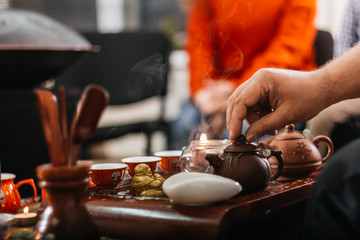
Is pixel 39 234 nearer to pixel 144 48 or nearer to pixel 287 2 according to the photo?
pixel 287 2

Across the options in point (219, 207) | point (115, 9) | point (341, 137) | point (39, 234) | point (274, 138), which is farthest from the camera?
point (115, 9)

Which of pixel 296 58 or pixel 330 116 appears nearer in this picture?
pixel 330 116

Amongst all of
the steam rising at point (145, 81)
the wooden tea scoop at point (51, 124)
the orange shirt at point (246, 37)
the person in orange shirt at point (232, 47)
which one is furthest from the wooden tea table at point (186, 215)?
the steam rising at point (145, 81)

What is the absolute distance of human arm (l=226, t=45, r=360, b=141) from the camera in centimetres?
106

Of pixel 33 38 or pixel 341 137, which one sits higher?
pixel 33 38

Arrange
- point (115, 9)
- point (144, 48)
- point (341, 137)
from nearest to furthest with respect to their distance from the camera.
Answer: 1. point (341, 137)
2. point (144, 48)
3. point (115, 9)

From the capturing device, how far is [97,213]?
942 mm

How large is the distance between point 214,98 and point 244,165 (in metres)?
1.42

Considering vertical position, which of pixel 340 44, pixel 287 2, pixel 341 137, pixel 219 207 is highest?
pixel 287 2

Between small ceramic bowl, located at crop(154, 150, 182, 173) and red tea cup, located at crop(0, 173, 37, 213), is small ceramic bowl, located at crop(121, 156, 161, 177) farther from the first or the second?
red tea cup, located at crop(0, 173, 37, 213)

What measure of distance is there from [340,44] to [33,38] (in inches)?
62.5

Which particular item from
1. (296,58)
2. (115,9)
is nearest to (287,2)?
(296,58)

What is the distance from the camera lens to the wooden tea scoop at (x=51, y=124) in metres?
0.72

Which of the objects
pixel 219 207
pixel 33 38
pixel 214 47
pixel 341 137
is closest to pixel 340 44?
pixel 214 47
